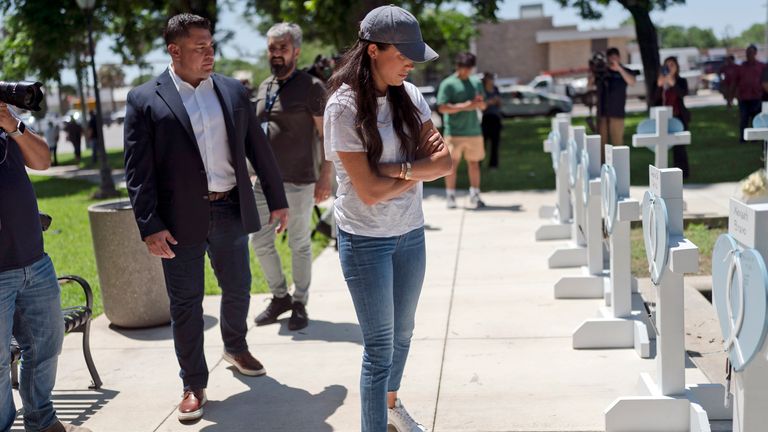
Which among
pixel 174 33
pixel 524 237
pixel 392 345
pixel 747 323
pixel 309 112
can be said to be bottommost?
pixel 524 237

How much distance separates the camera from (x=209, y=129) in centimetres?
Answer: 474

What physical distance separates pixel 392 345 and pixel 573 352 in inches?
80.2

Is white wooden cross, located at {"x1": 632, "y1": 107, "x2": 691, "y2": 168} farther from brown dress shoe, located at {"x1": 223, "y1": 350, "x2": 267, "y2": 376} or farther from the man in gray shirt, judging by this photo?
brown dress shoe, located at {"x1": 223, "y1": 350, "x2": 267, "y2": 376}

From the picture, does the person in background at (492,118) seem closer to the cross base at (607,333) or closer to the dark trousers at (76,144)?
the cross base at (607,333)

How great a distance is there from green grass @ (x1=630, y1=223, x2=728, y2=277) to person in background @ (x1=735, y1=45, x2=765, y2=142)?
8270 mm

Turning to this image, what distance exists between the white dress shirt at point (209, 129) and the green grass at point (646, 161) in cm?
920

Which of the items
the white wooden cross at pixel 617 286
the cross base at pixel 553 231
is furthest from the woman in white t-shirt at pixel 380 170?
the cross base at pixel 553 231

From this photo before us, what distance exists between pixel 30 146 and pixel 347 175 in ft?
4.50

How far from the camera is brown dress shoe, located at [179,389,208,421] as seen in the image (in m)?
4.70

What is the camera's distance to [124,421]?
4773mm

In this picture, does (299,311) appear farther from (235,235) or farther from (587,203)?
(587,203)

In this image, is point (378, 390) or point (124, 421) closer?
point (378, 390)

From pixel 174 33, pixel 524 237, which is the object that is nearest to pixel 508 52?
pixel 524 237

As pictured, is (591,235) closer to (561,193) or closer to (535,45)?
(561,193)
